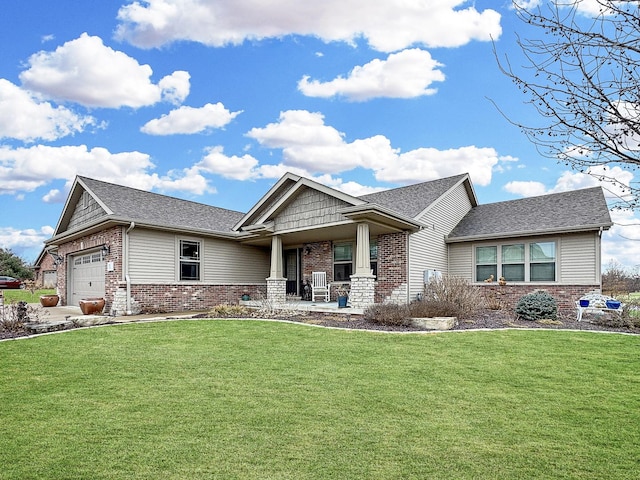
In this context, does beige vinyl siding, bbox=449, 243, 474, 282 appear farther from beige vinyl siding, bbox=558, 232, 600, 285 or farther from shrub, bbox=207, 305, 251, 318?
shrub, bbox=207, 305, 251, 318

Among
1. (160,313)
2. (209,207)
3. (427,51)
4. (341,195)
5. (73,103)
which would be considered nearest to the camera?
(427,51)

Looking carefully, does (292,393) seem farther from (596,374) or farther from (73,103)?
(73,103)

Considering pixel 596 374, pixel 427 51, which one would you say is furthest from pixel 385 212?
pixel 596 374

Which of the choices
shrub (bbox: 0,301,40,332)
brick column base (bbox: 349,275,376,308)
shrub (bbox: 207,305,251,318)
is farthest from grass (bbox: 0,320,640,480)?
shrub (bbox: 207,305,251,318)

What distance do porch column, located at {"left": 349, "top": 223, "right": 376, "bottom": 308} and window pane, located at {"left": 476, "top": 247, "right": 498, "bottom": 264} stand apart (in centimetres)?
576

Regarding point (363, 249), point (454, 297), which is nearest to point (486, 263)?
point (454, 297)

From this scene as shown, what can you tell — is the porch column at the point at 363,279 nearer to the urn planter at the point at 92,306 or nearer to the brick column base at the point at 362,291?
the brick column base at the point at 362,291

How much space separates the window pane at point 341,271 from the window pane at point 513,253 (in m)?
→ 5.96

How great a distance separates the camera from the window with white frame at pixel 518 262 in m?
14.9

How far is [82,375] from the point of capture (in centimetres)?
617

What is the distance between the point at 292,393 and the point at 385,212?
8.41 metres

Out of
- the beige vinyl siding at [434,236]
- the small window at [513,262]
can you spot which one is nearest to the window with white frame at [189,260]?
the beige vinyl siding at [434,236]

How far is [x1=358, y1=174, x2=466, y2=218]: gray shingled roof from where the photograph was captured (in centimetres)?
1567

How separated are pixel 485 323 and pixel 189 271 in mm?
11075
